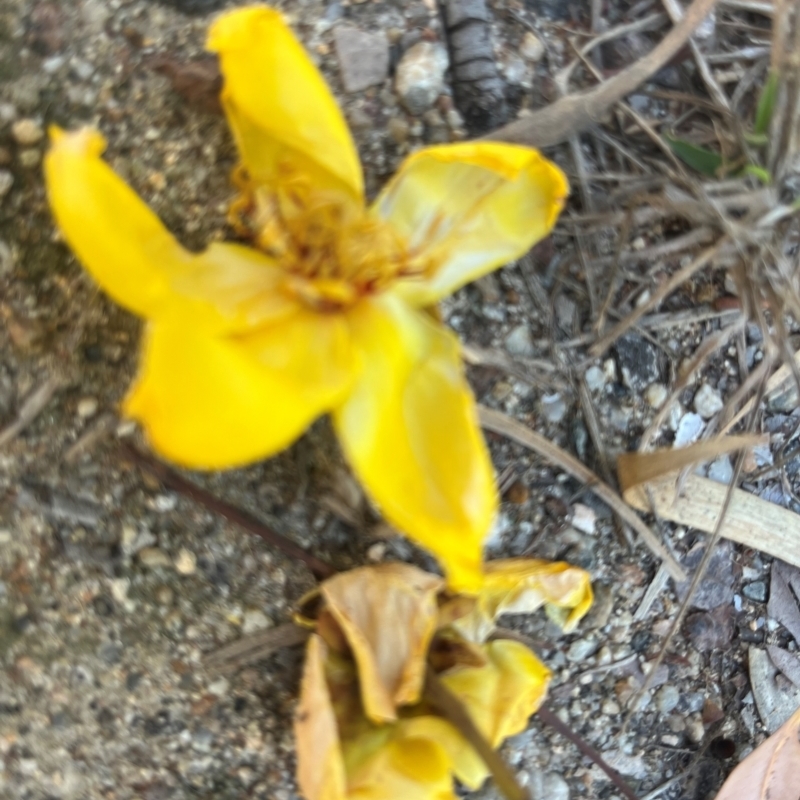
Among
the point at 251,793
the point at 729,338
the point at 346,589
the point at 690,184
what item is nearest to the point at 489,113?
the point at 690,184

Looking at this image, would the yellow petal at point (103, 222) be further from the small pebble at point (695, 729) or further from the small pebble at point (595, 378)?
the small pebble at point (695, 729)

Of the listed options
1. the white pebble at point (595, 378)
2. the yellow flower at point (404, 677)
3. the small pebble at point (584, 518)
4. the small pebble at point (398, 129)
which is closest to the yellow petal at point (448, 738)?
the yellow flower at point (404, 677)

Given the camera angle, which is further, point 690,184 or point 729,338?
point 729,338

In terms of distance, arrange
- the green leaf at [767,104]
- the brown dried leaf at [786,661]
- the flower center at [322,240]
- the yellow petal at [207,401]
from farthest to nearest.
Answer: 1. the brown dried leaf at [786,661]
2. the green leaf at [767,104]
3. the flower center at [322,240]
4. the yellow petal at [207,401]

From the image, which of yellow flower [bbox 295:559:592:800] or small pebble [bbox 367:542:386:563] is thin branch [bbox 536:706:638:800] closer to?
yellow flower [bbox 295:559:592:800]

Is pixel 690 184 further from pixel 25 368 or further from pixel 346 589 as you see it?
pixel 25 368

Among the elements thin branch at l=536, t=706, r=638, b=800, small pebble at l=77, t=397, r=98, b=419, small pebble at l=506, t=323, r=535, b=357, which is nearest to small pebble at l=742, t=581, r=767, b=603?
thin branch at l=536, t=706, r=638, b=800
